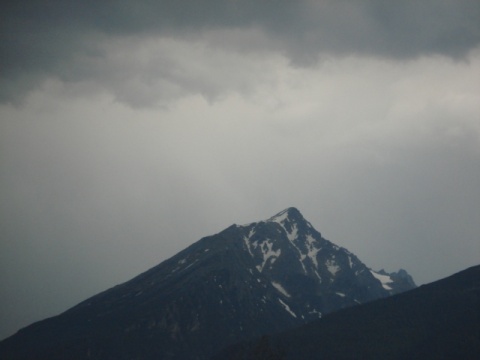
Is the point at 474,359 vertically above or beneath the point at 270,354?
beneath

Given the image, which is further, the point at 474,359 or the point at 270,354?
the point at 474,359

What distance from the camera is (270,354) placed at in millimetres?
139000

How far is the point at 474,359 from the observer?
650 ft

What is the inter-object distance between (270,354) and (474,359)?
106 m
